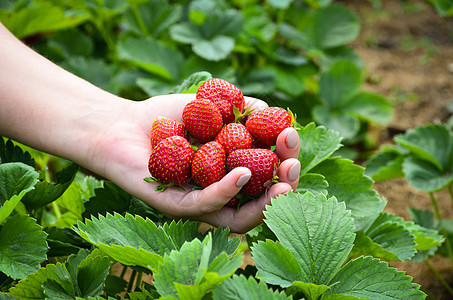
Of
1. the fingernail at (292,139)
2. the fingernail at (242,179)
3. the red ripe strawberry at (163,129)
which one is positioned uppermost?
the fingernail at (292,139)

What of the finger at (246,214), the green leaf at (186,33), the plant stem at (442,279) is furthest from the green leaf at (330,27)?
the finger at (246,214)

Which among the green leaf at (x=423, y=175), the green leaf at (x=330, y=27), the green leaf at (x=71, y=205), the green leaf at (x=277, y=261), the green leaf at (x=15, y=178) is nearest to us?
the green leaf at (x=277, y=261)

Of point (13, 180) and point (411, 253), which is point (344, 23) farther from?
point (13, 180)

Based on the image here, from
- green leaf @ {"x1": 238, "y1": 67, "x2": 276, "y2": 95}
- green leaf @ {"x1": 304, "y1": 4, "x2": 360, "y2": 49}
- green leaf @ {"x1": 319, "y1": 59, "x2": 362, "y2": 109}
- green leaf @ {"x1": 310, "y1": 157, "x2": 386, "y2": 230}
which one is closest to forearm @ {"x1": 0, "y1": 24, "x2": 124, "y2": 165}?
green leaf @ {"x1": 310, "y1": 157, "x2": 386, "y2": 230}

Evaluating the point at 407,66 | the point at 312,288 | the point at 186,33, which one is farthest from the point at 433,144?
the point at 407,66

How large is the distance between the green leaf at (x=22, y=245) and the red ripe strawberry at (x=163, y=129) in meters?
0.33

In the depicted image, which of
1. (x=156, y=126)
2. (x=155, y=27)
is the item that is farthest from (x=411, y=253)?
(x=155, y=27)

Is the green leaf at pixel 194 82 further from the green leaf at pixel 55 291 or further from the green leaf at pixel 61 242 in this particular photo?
the green leaf at pixel 55 291

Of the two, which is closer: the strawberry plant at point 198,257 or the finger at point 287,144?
the strawberry plant at point 198,257

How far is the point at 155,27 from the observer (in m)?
2.41

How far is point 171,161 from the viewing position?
1.05m

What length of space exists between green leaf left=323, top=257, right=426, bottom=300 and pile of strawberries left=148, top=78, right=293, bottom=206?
26 centimetres

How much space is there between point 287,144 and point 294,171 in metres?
0.06

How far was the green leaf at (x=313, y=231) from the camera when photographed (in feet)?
2.95
